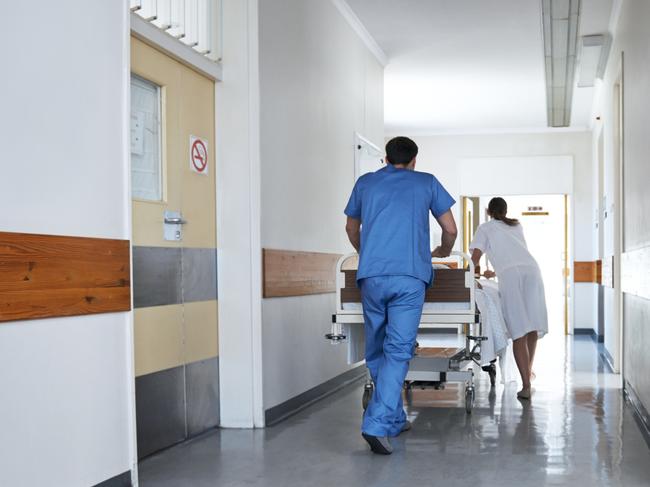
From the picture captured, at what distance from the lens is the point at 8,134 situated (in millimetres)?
3059

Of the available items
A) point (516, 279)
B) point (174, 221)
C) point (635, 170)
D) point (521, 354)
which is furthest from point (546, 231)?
point (174, 221)

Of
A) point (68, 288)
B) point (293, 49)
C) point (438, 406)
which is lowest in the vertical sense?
point (438, 406)

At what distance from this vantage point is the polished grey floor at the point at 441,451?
405cm

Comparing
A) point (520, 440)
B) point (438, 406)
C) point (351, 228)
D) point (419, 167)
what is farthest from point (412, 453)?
point (419, 167)

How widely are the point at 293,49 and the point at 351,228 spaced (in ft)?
6.02

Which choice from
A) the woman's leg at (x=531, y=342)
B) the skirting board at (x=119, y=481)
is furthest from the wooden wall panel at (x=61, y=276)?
the woman's leg at (x=531, y=342)

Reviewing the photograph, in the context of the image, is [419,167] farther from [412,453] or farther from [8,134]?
[8,134]

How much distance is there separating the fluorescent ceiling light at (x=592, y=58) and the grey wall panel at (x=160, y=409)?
591 centimetres

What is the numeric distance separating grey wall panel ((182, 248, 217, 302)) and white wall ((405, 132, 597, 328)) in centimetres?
1031

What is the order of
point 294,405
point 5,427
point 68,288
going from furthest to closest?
point 294,405 < point 68,288 < point 5,427

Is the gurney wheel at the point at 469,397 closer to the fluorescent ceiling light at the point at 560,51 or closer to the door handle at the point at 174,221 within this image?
the door handle at the point at 174,221

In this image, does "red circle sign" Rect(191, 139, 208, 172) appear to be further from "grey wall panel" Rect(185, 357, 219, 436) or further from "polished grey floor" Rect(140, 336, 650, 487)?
"polished grey floor" Rect(140, 336, 650, 487)

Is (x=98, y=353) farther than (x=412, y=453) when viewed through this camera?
A: No

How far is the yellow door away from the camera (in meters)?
4.50
